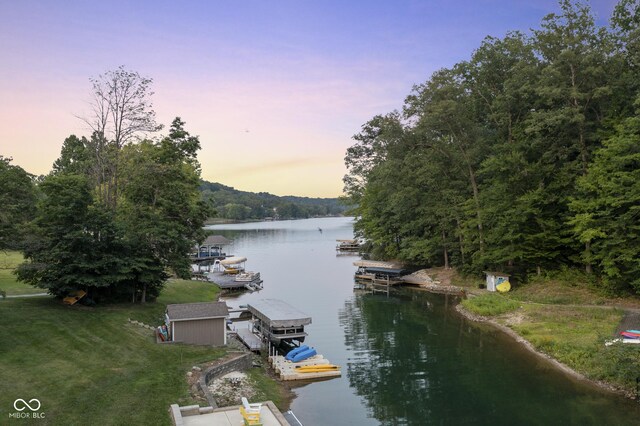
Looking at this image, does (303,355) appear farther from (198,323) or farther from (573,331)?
(573,331)

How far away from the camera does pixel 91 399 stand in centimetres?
1664

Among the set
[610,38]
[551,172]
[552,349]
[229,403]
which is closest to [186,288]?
[229,403]

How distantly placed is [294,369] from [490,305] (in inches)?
776

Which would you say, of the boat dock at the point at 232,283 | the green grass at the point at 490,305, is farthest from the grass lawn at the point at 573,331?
the boat dock at the point at 232,283

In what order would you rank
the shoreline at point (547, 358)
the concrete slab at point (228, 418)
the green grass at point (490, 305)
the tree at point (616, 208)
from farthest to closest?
1. the green grass at point (490, 305)
2. the tree at point (616, 208)
3. the shoreline at point (547, 358)
4. the concrete slab at point (228, 418)

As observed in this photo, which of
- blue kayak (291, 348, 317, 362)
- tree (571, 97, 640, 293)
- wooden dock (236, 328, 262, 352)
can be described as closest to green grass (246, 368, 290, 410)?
blue kayak (291, 348, 317, 362)

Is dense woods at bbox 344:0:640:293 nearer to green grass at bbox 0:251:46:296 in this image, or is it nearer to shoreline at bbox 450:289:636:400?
shoreline at bbox 450:289:636:400

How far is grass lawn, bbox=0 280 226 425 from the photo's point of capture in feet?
52.4

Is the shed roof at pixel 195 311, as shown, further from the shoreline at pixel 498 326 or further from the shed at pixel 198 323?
the shoreline at pixel 498 326

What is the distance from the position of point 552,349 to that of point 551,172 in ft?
62.2

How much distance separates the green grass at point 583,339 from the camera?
68.5 ft

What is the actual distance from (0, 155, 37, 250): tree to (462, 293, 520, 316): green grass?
3259cm

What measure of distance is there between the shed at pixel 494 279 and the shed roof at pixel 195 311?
2791 cm

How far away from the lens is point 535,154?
4278 cm
